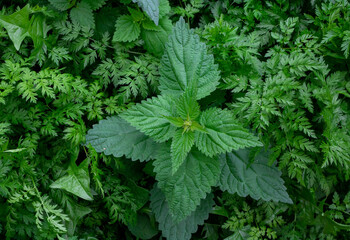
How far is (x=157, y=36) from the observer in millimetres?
2240

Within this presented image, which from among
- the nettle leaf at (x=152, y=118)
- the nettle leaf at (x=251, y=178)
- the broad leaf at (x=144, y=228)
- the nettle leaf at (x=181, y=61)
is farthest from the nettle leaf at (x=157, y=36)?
the broad leaf at (x=144, y=228)

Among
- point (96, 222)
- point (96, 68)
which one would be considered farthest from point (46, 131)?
point (96, 222)

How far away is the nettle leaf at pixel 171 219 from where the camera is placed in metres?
2.16

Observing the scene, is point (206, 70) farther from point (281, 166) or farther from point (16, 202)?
point (16, 202)

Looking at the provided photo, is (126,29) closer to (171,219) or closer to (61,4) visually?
(61,4)

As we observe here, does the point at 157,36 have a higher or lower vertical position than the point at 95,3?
lower

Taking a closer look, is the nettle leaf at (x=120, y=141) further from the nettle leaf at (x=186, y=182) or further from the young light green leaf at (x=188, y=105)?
the young light green leaf at (x=188, y=105)

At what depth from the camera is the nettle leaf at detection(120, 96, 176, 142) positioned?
5.94 ft

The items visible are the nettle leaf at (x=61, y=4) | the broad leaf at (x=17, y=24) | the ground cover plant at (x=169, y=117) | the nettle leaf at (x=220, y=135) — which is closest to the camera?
the nettle leaf at (x=220, y=135)

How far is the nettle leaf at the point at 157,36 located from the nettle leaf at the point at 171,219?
1.00 m

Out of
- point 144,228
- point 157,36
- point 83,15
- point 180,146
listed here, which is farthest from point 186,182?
point 83,15

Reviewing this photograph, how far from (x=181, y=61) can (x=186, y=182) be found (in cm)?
76

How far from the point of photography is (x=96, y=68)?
7.50 ft

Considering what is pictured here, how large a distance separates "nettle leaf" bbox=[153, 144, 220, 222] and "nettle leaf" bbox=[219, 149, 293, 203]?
0.76ft
